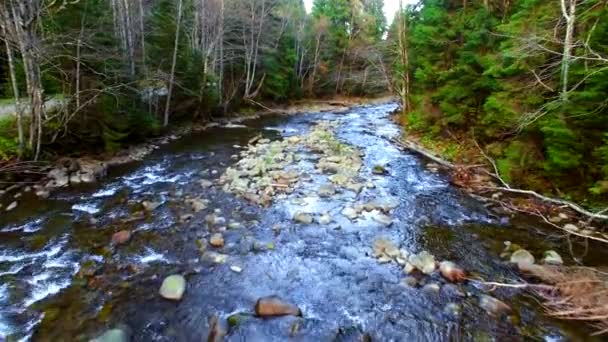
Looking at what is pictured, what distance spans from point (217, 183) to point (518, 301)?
7.19 m

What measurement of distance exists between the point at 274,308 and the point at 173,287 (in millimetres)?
1529

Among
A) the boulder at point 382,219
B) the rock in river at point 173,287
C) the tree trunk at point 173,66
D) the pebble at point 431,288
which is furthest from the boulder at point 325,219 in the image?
the tree trunk at point 173,66

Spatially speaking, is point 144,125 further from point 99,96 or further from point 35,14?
point 35,14

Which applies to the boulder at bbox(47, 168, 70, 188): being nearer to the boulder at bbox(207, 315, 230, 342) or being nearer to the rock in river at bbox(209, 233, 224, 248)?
the rock in river at bbox(209, 233, 224, 248)

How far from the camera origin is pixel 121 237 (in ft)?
20.6

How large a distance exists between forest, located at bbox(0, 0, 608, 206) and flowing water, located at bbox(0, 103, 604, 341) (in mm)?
1910

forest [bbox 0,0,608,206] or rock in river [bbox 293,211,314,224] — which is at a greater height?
forest [bbox 0,0,608,206]

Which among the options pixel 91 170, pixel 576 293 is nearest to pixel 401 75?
pixel 91 170

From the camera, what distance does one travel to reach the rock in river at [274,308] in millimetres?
4559

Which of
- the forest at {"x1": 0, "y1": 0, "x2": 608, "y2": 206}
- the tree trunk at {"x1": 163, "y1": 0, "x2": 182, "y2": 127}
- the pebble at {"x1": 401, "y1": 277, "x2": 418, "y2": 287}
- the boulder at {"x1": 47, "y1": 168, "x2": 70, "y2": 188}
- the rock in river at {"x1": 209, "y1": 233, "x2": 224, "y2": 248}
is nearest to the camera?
the pebble at {"x1": 401, "y1": 277, "x2": 418, "y2": 287}

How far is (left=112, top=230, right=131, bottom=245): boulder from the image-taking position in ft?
20.2

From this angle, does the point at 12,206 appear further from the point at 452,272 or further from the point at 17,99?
the point at 452,272

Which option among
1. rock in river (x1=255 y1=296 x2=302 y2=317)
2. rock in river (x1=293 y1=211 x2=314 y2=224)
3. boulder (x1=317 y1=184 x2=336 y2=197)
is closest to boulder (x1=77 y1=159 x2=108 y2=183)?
rock in river (x1=293 y1=211 x2=314 y2=224)

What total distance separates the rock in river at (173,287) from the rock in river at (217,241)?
43.2 inches
